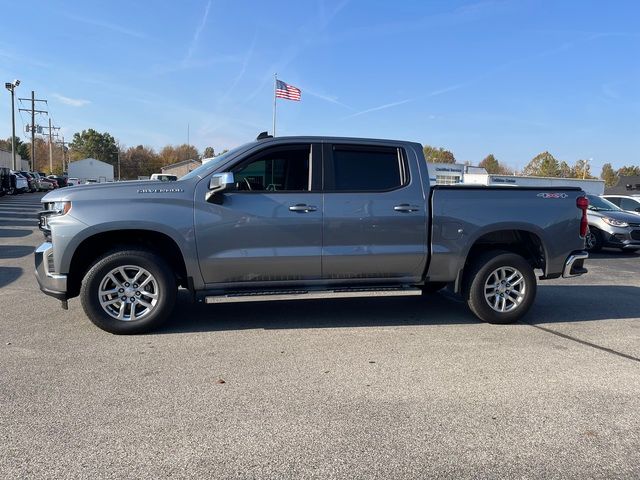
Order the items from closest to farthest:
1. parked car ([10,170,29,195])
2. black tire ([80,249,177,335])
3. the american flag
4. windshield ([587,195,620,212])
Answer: black tire ([80,249,177,335]) → windshield ([587,195,620,212]) → the american flag → parked car ([10,170,29,195])

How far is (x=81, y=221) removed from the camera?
16.4 feet

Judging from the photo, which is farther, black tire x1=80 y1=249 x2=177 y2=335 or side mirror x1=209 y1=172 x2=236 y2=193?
black tire x1=80 y1=249 x2=177 y2=335

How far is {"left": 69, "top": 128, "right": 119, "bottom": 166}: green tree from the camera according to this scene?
116 metres

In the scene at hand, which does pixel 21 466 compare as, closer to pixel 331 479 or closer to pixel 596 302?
pixel 331 479

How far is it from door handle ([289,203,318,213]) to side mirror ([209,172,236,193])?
0.67 m

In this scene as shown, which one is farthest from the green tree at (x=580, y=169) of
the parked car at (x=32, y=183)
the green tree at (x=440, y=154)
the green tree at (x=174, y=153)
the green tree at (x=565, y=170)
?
the parked car at (x=32, y=183)

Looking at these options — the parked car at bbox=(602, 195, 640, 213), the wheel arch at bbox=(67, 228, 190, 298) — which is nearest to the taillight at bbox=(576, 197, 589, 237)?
the wheel arch at bbox=(67, 228, 190, 298)

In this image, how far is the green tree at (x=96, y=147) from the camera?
116 meters

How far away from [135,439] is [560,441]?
268cm

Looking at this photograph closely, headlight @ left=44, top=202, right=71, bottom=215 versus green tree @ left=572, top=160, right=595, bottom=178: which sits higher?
green tree @ left=572, top=160, right=595, bottom=178

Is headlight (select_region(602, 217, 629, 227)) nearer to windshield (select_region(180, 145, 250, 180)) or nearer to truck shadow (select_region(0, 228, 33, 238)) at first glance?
windshield (select_region(180, 145, 250, 180))

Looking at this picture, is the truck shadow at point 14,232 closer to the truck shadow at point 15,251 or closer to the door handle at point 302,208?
the truck shadow at point 15,251

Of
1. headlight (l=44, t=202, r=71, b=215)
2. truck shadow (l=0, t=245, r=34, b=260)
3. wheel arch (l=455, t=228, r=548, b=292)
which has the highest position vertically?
headlight (l=44, t=202, r=71, b=215)

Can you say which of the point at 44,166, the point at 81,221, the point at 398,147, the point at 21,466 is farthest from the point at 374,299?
the point at 44,166
